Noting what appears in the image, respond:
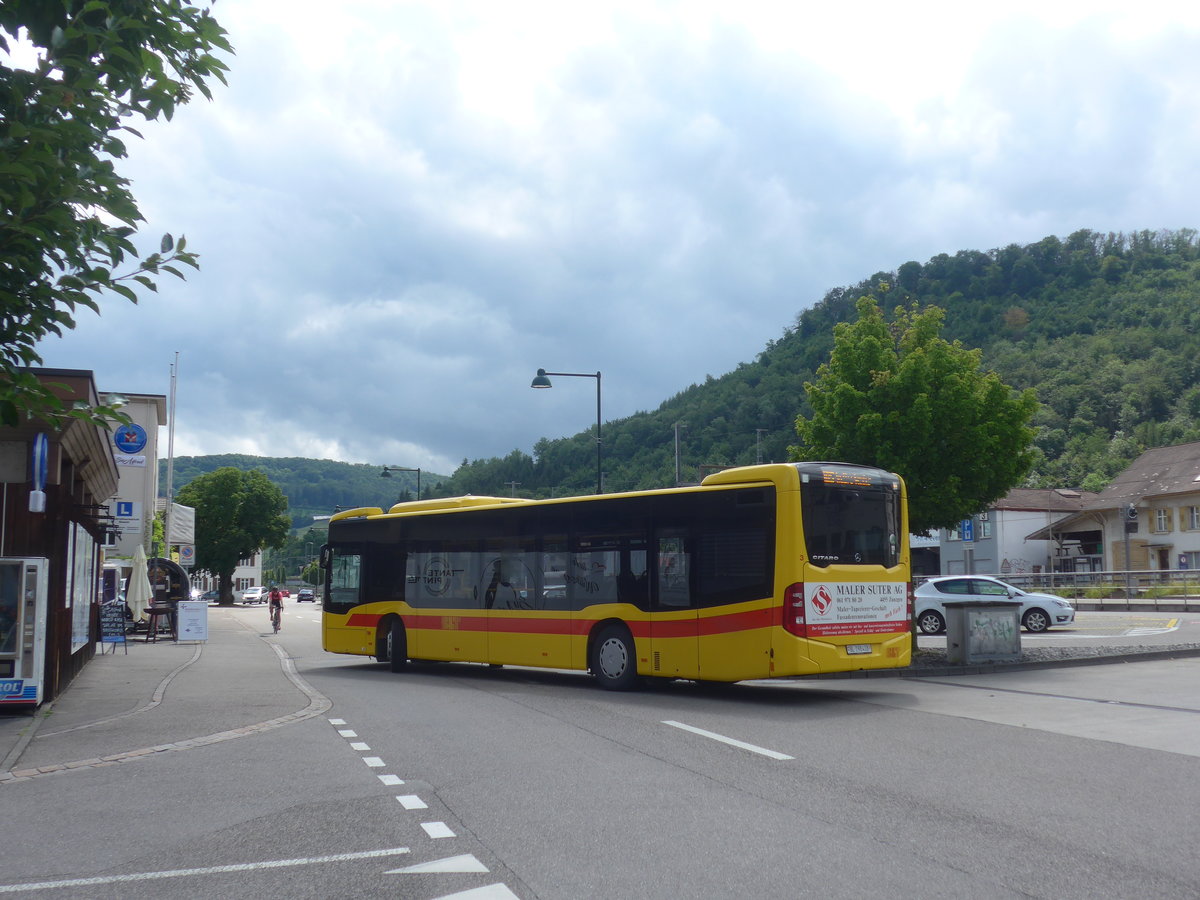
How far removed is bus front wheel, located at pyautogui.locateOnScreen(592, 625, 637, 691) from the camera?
1638cm

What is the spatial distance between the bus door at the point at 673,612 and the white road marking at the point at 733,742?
2582mm

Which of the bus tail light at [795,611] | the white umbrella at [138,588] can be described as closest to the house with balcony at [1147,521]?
the white umbrella at [138,588]

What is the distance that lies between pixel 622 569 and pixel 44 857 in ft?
34.1

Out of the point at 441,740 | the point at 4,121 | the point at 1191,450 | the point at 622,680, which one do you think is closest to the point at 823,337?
the point at 1191,450

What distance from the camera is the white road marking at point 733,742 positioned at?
10.3 meters

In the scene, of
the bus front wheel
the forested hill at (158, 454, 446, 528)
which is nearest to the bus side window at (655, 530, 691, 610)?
the bus front wheel

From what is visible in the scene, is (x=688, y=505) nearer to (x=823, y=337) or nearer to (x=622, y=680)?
(x=622, y=680)

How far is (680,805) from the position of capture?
25.9 ft

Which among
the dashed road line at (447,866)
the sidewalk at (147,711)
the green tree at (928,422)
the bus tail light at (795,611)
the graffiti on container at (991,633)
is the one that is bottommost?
the sidewalk at (147,711)

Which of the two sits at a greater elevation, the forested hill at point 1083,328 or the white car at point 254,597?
the forested hill at point 1083,328

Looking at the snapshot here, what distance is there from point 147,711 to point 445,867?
32.4 ft

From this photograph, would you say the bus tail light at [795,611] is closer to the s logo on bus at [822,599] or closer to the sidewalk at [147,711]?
the s logo on bus at [822,599]

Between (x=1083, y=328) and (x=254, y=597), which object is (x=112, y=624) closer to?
(x=254, y=597)

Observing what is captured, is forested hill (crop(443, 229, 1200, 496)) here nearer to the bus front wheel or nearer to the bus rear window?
the bus front wheel
